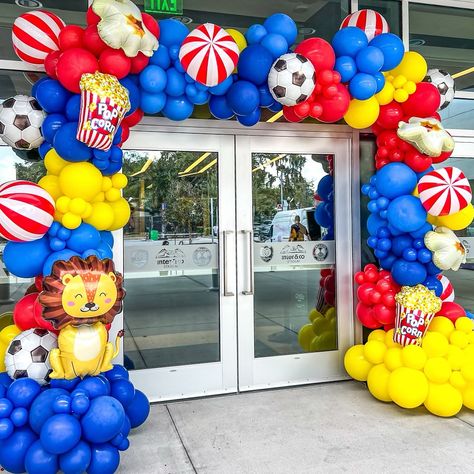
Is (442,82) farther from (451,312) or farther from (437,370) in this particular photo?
(437,370)

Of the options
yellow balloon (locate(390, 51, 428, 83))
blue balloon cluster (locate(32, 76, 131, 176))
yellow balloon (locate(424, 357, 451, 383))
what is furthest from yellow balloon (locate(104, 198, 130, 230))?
yellow balloon (locate(424, 357, 451, 383))

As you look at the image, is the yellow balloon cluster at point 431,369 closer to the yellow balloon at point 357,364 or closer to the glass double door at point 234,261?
the yellow balloon at point 357,364

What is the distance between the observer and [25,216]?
98.6 inches

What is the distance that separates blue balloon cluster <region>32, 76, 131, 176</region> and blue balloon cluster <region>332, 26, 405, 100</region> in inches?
58.9

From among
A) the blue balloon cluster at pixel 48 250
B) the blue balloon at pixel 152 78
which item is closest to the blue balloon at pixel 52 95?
the blue balloon at pixel 152 78

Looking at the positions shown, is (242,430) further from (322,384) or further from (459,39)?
(459,39)

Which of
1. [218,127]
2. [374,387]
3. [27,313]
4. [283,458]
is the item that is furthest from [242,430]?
[218,127]

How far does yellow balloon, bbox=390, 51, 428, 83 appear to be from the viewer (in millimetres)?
3486

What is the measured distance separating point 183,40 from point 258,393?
2.53 meters

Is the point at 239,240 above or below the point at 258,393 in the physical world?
A: above

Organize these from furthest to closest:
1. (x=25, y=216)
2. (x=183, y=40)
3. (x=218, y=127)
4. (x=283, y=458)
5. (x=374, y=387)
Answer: (x=218, y=127), (x=374, y=387), (x=183, y=40), (x=283, y=458), (x=25, y=216)

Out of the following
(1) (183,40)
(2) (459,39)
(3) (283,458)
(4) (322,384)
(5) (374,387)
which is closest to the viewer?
(3) (283,458)

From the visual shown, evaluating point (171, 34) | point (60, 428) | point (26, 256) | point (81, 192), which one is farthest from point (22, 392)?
point (171, 34)

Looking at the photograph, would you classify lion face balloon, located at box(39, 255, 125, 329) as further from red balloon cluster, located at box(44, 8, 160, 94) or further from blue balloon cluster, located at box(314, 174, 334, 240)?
blue balloon cluster, located at box(314, 174, 334, 240)
